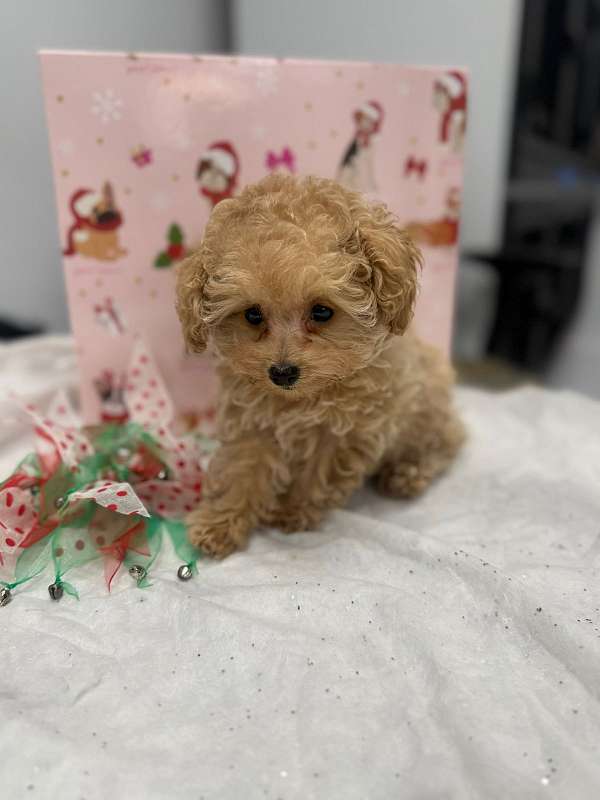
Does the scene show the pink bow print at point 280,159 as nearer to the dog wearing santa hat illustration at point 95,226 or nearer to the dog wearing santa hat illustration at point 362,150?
the dog wearing santa hat illustration at point 362,150

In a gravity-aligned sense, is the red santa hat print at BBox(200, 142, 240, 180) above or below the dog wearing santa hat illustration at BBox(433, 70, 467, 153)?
below

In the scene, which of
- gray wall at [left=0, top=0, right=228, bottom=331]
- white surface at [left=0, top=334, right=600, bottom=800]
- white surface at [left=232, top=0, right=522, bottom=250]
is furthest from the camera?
white surface at [left=232, top=0, right=522, bottom=250]

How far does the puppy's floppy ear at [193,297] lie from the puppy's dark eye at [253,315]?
8 centimetres

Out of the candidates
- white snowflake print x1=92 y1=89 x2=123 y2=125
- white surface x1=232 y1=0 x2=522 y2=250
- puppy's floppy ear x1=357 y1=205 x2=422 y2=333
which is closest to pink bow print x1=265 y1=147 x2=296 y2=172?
white snowflake print x1=92 y1=89 x2=123 y2=125

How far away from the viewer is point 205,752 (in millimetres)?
926

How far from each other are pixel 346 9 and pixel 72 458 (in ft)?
5.56

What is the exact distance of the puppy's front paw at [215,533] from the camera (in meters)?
1.32

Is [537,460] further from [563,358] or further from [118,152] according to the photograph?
[118,152]

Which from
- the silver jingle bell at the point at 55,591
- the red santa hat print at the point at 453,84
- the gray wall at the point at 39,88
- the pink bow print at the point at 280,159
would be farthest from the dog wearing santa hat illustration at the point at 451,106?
the silver jingle bell at the point at 55,591

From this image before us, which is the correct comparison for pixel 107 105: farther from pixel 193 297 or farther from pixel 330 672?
pixel 330 672

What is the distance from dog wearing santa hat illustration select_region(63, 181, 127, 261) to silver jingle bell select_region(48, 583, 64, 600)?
30.3 inches

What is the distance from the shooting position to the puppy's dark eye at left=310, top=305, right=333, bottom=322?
116 cm

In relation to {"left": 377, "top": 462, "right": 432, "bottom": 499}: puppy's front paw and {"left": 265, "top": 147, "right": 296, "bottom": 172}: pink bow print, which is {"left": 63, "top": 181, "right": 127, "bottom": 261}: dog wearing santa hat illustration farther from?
{"left": 377, "top": 462, "right": 432, "bottom": 499}: puppy's front paw

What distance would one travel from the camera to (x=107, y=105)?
4.86ft
